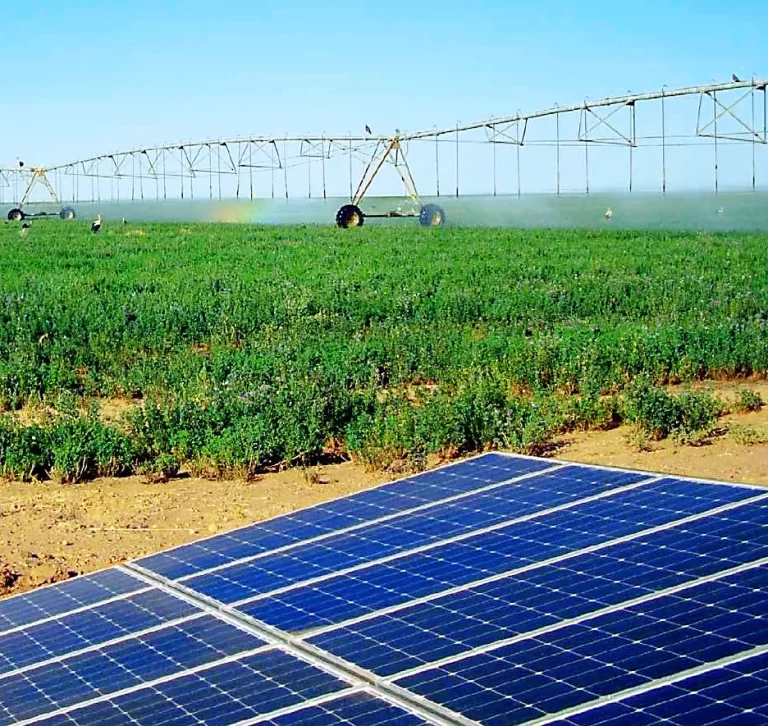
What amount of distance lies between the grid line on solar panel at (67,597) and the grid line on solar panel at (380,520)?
1.12 feet

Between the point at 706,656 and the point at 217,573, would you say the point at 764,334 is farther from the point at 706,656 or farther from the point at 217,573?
the point at 706,656

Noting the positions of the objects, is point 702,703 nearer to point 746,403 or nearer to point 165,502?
point 165,502

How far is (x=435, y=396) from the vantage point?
13.9m

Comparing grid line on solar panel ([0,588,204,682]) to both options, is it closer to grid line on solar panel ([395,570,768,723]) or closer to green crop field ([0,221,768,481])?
grid line on solar panel ([395,570,768,723])

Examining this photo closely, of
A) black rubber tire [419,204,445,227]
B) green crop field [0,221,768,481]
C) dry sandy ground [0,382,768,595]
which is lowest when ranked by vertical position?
dry sandy ground [0,382,768,595]

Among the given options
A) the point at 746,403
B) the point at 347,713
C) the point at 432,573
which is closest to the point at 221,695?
the point at 347,713

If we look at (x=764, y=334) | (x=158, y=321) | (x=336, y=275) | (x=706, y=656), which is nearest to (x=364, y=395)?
(x=764, y=334)

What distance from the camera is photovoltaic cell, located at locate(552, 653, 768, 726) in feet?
11.4

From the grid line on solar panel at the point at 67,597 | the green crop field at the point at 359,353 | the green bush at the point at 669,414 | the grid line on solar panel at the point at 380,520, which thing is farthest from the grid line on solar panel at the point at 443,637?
the green bush at the point at 669,414

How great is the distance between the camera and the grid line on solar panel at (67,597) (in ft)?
19.4

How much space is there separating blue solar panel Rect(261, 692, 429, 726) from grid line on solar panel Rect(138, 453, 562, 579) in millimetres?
2029

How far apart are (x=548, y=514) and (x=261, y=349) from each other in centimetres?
1228

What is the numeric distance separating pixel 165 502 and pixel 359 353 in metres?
6.00

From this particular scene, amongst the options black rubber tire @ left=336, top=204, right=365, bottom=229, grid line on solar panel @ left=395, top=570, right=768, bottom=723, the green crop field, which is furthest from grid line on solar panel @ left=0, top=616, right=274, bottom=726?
black rubber tire @ left=336, top=204, right=365, bottom=229
